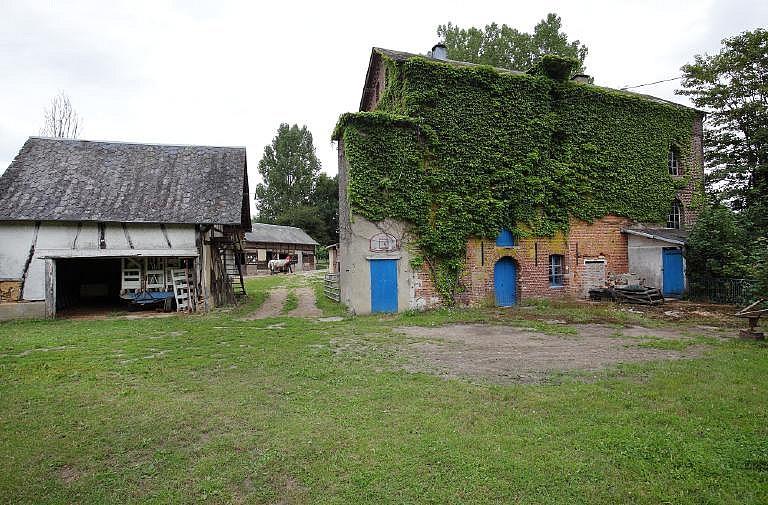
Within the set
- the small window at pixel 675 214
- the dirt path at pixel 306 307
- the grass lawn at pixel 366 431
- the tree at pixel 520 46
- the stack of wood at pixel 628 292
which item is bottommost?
the grass lawn at pixel 366 431

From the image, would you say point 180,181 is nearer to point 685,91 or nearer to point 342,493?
point 342,493

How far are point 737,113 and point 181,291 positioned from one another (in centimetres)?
2739

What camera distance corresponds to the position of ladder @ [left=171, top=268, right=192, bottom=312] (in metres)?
15.7

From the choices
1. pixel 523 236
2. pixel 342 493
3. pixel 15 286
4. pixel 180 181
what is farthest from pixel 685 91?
pixel 15 286

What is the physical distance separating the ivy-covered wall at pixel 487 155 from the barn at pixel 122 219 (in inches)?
235

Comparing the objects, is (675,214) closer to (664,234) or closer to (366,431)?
(664,234)

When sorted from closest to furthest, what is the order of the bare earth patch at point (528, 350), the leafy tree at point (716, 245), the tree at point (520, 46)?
the bare earth patch at point (528, 350) < the leafy tree at point (716, 245) < the tree at point (520, 46)

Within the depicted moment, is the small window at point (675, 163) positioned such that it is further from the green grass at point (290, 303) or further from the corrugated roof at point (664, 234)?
the green grass at point (290, 303)

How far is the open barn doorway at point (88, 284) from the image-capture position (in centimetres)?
1759

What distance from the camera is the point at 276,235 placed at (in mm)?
42531

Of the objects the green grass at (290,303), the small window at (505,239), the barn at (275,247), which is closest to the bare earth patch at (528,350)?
the small window at (505,239)

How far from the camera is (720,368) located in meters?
7.11

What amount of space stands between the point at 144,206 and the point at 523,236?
1444 cm

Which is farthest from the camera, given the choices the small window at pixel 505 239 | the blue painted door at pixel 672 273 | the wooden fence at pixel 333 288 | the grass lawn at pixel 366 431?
the wooden fence at pixel 333 288
